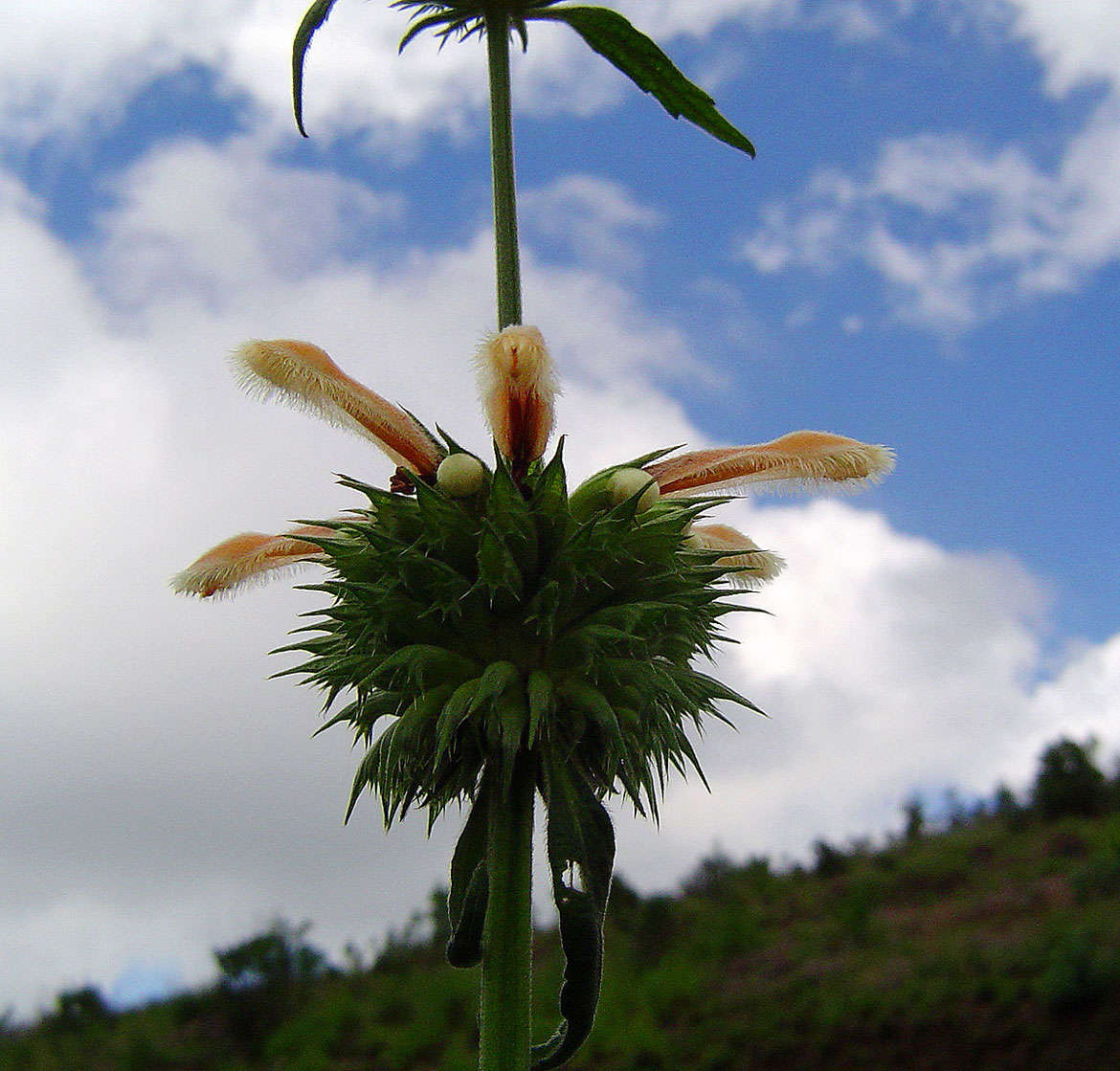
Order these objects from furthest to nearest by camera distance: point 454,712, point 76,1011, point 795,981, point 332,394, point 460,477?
point 76,1011 → point 795,981 → point 332,394 → point 460,477 → point 454,712

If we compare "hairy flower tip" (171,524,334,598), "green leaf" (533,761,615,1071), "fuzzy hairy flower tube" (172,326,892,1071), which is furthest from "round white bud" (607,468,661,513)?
"hairy flower tip" (171,524,334,598)

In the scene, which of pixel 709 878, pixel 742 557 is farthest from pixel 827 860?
pixel 742 557

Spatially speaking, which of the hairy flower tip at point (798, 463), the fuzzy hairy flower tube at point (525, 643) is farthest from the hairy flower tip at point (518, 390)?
the hairy flower tip at point (798, 463)

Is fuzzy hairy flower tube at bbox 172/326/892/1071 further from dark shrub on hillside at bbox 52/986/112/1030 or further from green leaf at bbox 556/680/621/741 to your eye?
dark shrub on hillside at bbox 52/986/112/1030

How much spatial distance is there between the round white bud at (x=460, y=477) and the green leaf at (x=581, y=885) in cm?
46

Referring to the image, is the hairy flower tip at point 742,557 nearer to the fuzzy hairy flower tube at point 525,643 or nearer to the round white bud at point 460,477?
the fuzzy hairy flower tube at point 525,643

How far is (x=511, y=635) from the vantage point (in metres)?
1.84

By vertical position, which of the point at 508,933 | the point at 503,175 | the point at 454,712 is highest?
the point at 503,175

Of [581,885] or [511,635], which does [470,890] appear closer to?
[581,885]

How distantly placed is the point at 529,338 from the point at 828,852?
20177 millimetres

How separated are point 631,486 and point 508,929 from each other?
74 cm

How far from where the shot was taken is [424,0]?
87.5 inches

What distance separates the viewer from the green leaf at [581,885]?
1706mm

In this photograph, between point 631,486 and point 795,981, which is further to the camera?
point 795,981
